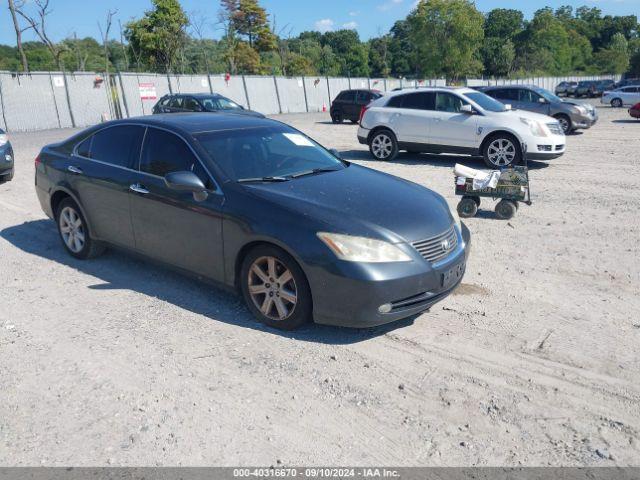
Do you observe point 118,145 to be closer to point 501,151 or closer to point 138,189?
point 138,189

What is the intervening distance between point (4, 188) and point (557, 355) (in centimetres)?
1007

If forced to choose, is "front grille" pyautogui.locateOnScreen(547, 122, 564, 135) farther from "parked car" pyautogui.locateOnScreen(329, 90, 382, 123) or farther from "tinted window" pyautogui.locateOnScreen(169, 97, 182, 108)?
"parked car" pyautogui.locateOnScreen(329, 90, 382, 123)

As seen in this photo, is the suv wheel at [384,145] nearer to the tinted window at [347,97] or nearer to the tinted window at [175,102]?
the tinted window at [175,102]

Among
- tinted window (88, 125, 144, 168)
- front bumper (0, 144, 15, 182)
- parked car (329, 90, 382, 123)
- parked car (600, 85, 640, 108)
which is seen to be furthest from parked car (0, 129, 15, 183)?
parked car (600, 85, 640, 108)

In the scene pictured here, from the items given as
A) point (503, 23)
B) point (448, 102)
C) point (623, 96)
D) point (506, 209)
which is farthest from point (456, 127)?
point (503, 23)

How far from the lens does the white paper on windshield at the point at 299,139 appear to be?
18.2ft

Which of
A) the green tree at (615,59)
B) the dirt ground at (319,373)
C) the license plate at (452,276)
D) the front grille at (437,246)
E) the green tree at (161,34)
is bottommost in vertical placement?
the dirt ground at (319,373)

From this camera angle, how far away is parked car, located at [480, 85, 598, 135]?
18734mm

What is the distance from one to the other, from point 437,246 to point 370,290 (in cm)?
74

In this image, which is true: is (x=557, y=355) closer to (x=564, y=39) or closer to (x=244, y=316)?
(x=244, y=316)

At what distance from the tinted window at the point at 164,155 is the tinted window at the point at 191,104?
1458 cm

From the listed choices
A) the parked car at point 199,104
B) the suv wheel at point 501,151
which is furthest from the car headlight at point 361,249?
the parked car at point 199,104

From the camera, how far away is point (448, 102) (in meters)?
12.4

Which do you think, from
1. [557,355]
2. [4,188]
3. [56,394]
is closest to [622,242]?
[557,355]
